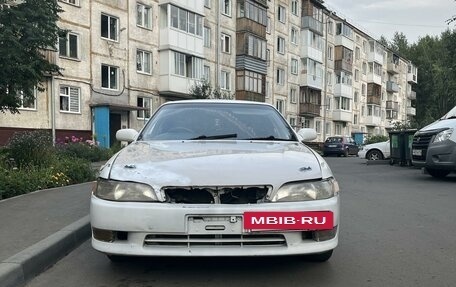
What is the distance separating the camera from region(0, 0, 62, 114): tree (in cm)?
856

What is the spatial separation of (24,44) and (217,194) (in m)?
7.02

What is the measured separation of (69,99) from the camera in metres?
24.0

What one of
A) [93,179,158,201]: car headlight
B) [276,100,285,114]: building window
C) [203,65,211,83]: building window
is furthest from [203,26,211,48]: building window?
[93,179,158,201]: car headlight

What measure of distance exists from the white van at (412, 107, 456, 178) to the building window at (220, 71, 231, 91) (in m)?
23.6

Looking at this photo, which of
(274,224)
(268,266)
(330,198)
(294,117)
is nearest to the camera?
(274,224)

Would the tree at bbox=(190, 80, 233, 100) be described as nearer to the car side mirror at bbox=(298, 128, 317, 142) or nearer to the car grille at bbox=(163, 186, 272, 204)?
the car side mirror at bbox=(298, 128, 317, 142)

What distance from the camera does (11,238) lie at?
4.86 metres

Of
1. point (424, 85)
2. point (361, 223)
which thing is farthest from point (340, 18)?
point (361, 223)

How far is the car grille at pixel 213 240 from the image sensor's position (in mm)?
3559

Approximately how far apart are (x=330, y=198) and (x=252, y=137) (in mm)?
1418

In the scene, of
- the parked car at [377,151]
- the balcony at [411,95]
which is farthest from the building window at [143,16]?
the balcony at [411,95]

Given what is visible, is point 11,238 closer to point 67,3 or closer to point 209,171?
point 209,171

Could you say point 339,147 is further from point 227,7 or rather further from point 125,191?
point 125,191

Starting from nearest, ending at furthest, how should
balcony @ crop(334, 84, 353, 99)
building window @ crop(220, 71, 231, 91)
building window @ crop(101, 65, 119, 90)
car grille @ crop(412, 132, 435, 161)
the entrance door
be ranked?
1. car grille @ crop(412, 132, 435, 161)
2. building window @ crop(101, 65, 119, 90)
3. the entrance door
4. building window @ crop(220, 71, 231, 91)
5. balcony @ crop(334, 84, 353, 99)
